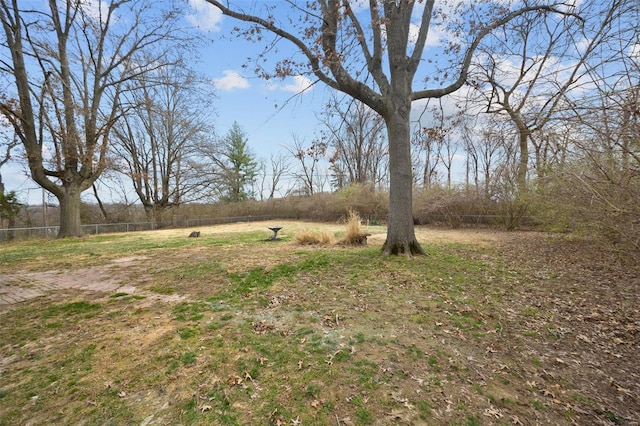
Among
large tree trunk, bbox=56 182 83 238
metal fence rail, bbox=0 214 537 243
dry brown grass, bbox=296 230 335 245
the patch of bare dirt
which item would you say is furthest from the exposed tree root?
large tree trunk, bbox=56 182 83 238

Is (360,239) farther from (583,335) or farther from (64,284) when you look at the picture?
(64,284)

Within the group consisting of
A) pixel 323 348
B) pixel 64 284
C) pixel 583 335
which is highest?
pixel 64 284

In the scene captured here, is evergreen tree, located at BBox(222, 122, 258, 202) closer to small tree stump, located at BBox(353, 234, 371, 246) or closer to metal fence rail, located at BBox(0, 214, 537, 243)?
metal fence rail, located at BBox(0, 214, 537, 243)

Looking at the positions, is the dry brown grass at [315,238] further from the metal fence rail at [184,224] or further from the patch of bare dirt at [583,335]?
the metal fence rail at [184,224]

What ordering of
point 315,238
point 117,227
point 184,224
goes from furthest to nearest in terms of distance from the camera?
point 184,224 → point 117,227 → point 315,238

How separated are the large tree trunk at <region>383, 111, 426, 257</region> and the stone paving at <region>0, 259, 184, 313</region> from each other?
4204 mm

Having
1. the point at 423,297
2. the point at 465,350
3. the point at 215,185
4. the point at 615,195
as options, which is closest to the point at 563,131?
the point at 615,195

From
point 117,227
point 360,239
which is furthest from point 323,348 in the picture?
point 117,227

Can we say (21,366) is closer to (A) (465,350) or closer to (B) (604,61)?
(A) (465,350)

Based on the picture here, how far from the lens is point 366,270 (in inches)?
196

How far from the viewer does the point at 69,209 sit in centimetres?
1146

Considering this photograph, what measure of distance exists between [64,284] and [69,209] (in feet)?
31.1

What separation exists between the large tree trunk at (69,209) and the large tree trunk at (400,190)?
12.9 meters

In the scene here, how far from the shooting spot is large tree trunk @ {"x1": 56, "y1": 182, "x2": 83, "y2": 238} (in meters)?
11.3
